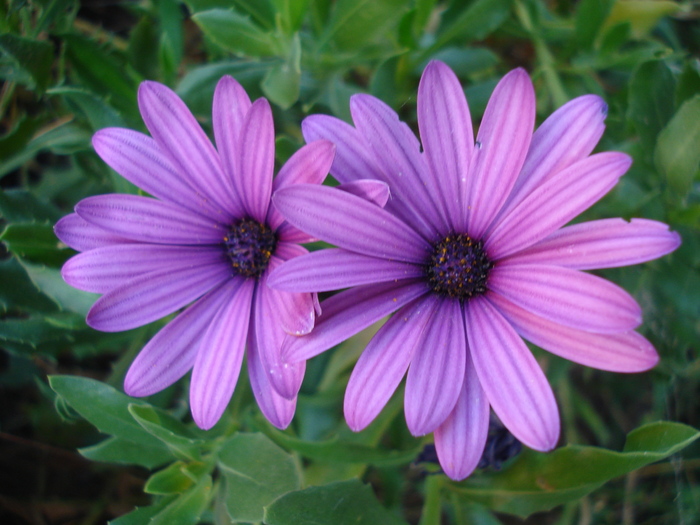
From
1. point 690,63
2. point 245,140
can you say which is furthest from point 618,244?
point 690,63

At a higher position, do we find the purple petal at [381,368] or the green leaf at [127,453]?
the purple petal at [381,368]

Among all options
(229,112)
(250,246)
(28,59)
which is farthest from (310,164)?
(28,59)

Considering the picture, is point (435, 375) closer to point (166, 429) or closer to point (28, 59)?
point (166, 429)

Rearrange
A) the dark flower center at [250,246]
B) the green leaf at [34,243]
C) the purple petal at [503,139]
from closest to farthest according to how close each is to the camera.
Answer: the purple petal at [503,139]
the dark flower center at [250,246]
the green leaf at [34,243]

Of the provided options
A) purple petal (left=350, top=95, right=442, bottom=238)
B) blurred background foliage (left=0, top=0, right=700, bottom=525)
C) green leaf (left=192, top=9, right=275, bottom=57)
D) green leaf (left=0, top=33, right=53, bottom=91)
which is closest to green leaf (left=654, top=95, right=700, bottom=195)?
blurred background foliage (left=0, top=0, right=700, bottom=525)

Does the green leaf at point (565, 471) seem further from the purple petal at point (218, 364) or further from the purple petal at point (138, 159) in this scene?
the purple petal at point (138, 159)

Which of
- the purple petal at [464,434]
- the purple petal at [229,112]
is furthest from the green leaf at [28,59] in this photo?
the purple petal at [464,434]

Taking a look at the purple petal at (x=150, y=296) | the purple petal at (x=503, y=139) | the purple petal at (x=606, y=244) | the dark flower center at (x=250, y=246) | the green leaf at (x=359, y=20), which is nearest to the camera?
the purple petal at (x=606, y=244)
